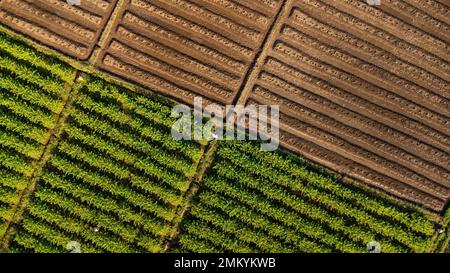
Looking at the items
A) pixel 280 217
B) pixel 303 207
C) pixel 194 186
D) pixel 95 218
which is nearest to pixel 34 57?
pixel 95 218

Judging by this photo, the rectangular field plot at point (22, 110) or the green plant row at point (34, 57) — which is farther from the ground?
the green plant row at point (34, 57)

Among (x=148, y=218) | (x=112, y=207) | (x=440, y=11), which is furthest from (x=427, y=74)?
(x=112, y=207)

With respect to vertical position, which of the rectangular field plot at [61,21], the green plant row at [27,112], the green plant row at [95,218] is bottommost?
the green plant row at [95,218]

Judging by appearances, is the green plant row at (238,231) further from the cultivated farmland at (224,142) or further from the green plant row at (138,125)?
the green plant row at (138,125)

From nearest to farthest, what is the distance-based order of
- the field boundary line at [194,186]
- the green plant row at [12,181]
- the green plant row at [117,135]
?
the green plant row at [12,181], the green plant row at [117,135], the field boundary line at [194,186]

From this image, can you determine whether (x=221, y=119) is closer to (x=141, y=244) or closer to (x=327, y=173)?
(x=327, y=173)

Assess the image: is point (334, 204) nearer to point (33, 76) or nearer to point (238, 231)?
point (238, 231)

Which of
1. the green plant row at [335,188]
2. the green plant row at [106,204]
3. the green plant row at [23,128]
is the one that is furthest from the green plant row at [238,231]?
the green plant row at [23,128]
